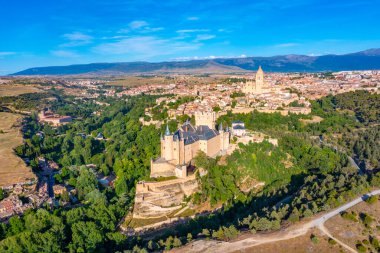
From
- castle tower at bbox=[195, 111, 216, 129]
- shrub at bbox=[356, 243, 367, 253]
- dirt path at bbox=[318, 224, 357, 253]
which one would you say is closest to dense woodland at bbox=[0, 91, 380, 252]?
dirt path at bbox=[318, 224, 357, 253]

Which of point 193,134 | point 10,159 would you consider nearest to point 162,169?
point 193,134

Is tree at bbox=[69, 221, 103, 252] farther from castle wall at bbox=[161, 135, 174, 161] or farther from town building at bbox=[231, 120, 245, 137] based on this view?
town building at bbox=[231, 120, 245, 137]

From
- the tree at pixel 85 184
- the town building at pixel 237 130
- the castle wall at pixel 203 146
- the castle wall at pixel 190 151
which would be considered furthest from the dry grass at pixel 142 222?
the town building at pixel 237 130

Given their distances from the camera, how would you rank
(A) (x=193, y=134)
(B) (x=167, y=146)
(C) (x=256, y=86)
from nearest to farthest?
(B) (x=167, y=146), (A) (x=193, y=134), (C) (x=256, y=86)

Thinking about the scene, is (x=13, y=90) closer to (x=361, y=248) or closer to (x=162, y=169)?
(x=162, y=169)

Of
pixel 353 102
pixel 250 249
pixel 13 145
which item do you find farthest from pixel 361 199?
pixel 13 145

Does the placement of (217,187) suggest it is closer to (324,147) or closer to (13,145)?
(324,147)

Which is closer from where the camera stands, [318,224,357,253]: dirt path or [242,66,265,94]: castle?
[318,224,357,253]: dirt path
